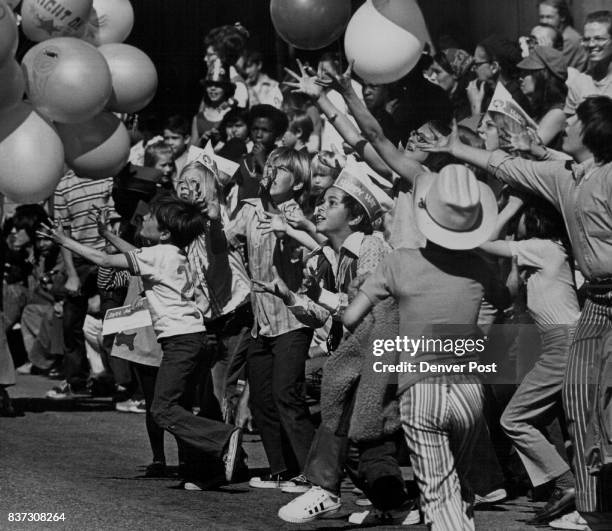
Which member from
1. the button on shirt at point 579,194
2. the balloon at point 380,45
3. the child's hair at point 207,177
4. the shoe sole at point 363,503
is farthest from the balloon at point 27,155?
the button on shirt at point 579,194

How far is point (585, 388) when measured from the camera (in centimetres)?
629

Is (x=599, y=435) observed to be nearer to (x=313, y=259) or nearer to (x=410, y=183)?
(x=410, y=183)

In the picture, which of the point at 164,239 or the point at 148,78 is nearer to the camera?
the point at 164,239

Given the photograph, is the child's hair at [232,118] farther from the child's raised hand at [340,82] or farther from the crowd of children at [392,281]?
the child's raised hand at [340,82]

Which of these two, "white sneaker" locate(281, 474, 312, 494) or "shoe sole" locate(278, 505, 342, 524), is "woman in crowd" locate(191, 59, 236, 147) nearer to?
"white sneaker" locate(281, 474, 312, 494)

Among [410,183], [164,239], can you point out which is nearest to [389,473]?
[410,183]

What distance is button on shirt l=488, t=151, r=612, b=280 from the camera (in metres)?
6.27

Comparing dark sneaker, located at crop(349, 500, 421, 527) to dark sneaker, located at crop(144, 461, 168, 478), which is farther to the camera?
dark sneaker, located at crop(144, 461, 168, 478)

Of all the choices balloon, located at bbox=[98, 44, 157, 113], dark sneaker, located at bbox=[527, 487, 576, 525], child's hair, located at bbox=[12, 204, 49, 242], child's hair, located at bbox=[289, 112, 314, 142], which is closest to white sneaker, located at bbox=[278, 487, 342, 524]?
dark sneaker, located at bbox=[527, 487, 576, 525]

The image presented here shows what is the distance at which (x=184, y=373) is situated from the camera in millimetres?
8109

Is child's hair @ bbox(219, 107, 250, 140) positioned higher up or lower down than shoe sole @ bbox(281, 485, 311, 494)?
higher up

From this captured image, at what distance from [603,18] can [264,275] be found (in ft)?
9.63

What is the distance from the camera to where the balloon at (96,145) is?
8945 millimetres

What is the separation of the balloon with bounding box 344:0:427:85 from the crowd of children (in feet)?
1.08
